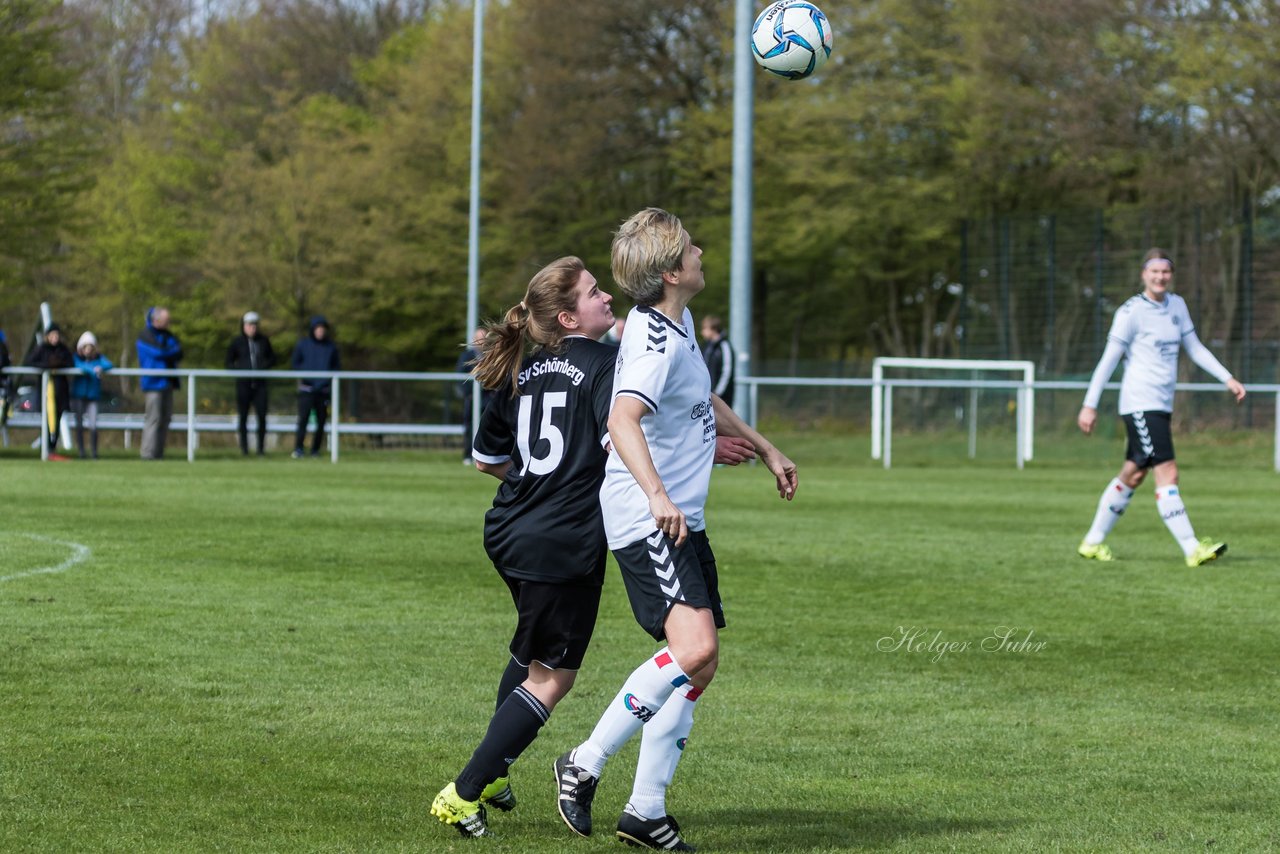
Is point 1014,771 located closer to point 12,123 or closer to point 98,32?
point 12,123

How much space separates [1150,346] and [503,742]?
812cm

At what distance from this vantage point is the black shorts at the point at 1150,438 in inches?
453

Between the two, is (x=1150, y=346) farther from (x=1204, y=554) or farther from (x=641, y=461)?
(x=641, y=461)

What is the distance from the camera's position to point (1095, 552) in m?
11.8

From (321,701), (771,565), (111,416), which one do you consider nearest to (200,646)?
(321,701)

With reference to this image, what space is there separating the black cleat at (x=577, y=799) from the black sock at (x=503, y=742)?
16 centimetres

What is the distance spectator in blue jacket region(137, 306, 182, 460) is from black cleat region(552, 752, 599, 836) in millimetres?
18204

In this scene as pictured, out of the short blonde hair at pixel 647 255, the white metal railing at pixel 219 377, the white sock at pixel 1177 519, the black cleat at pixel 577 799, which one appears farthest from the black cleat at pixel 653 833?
the white metal railing at pixel 219 377

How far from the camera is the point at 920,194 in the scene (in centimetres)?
3828

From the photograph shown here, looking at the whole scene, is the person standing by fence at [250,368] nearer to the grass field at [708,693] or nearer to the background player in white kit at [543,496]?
the grass field at [708,693]

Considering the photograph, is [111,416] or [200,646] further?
[111,416]

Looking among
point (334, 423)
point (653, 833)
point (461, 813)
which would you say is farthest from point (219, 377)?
point (653, 833)

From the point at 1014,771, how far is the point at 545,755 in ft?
5.28

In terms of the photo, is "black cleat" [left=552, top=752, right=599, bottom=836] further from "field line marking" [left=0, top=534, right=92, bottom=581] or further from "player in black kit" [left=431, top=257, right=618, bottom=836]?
"field line marking" [left=0, top=534, right=92, bottom=581]
